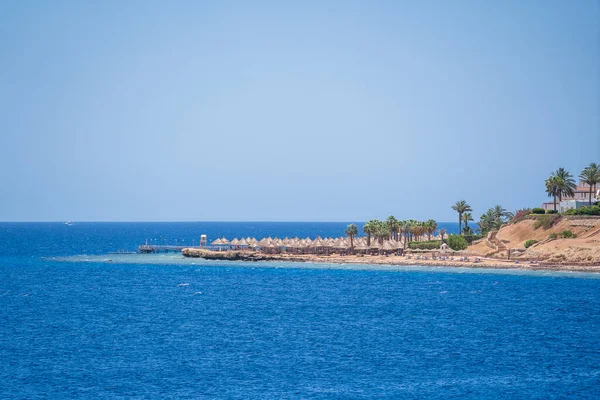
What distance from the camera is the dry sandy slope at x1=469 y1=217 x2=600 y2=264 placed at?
98.6 metres

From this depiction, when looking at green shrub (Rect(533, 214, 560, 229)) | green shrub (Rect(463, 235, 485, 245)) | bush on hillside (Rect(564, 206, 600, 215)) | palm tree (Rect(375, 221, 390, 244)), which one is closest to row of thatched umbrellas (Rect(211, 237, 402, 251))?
palm tree (Rect(375, 221, 390, 244))

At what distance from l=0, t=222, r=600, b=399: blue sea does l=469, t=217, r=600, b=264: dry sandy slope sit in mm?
8382

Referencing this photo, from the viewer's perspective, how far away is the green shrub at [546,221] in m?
113

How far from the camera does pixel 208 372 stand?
136 ft

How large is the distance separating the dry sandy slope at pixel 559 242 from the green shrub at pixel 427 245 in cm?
532

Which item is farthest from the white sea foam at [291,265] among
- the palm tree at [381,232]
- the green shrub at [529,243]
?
the palm tree at [381,232]

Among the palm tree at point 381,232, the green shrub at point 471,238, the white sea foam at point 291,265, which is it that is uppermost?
the palm tree at point 381,232

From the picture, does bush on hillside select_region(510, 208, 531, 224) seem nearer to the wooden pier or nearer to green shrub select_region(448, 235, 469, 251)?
green shrub select_region(448, 235, 469, 251)

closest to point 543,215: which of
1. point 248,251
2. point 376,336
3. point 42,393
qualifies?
point 248,251

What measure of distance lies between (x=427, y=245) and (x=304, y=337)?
70.6 meters

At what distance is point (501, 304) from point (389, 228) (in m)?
59.7

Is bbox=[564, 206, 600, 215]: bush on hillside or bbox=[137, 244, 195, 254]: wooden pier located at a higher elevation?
bbox=[564, 206, 600, 215]: bush on hillside

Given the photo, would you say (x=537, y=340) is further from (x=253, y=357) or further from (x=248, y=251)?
(x=248, y=251)

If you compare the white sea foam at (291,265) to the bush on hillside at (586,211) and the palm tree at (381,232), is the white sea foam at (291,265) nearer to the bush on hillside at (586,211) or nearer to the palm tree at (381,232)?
the palm tree at (381,232)
